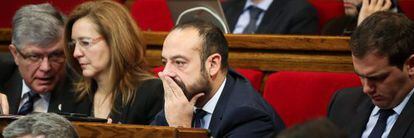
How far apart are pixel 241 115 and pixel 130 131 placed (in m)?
0.25

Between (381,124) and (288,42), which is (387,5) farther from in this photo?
(381,124)

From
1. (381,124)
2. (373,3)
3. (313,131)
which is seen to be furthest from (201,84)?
(313,131)

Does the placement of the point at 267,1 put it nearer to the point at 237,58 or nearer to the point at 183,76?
the point at 237,58

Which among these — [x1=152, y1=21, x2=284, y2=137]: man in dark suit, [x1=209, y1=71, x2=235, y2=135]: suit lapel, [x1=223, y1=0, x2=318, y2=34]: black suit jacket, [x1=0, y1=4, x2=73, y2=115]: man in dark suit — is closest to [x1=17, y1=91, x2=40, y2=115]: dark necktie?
[x1=0, y1=4, x2=73, y2=115]: man in dark suit

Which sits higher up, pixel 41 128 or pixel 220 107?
pixel 41 128

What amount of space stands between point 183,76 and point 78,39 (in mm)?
352

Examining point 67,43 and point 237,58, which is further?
point 237,58

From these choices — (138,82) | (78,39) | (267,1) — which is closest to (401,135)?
(138,82)

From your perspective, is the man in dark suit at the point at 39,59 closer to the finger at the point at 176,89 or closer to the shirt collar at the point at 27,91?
the shirt collar at the point at 27,91

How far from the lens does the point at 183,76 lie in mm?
1794

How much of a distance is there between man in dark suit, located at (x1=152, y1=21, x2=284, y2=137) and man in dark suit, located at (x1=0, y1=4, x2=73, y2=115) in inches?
16.2

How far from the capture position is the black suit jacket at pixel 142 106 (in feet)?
6.48

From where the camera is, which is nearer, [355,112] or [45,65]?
[355,112]

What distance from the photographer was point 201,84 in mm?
1787
